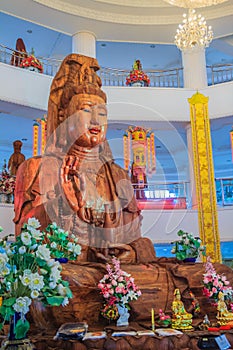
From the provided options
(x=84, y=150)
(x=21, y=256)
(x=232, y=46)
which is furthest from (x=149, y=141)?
(x=21, y=256)

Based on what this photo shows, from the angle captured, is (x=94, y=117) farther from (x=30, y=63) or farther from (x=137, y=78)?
(x=137, y=78)

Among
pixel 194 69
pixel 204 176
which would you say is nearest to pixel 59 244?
pixel 204 176

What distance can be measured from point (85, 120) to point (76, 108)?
0.15 meters

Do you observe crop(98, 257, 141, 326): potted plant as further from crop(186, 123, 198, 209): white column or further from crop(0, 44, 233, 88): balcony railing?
crop(0, 44, 233, 88): balcony railing

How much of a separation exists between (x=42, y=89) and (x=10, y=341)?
6.12 m

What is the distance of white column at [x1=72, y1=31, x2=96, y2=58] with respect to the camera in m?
8.02

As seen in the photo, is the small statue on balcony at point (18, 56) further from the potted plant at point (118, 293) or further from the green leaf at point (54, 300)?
the green leaf at point (54, 300)

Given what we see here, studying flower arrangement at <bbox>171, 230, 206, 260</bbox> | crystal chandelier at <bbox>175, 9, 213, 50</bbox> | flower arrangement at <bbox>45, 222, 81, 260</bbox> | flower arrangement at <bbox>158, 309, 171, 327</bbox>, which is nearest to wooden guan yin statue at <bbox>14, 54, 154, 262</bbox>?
flower arrangement at <bbox>171, 230, 206, 260</bbox>

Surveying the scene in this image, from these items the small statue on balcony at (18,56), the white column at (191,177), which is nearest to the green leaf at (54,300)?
the white column at (191,177)

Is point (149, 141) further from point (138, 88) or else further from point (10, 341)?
point (10, 341)

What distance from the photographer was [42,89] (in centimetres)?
723

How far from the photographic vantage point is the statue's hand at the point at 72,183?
382cm

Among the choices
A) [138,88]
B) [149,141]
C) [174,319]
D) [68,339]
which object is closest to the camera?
[68,339]

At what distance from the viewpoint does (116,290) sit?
2818 millimetres
